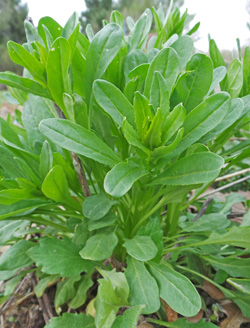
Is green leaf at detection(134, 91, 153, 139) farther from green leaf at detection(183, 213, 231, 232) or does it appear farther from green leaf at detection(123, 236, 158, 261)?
green leaf at detection(183, 213, 231, 232)

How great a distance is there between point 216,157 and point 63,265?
449 mm

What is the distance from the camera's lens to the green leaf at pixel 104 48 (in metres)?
0.64

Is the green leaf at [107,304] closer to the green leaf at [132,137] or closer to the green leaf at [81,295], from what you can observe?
the green leaf at [81,295]

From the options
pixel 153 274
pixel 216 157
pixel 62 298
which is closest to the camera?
pixel 216 157

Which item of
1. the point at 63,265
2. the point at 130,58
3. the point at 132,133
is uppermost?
the point at 130,58

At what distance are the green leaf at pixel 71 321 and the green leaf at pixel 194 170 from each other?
0.41 m

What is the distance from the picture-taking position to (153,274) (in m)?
0.70

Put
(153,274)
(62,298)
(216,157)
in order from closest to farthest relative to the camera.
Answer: (216,157) < (153,274) < (62,298)

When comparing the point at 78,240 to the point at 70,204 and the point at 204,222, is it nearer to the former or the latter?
the point at 70,204

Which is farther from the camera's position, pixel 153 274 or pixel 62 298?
pixel 62 298

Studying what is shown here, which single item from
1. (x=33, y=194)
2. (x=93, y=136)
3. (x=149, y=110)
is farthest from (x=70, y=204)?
(x=149, y=110)

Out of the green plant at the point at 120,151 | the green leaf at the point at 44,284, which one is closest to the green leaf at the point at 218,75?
the green plant at the point at 120,151

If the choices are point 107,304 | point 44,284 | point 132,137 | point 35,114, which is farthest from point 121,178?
point 44,284

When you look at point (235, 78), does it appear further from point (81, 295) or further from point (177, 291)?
point (81, 295)
